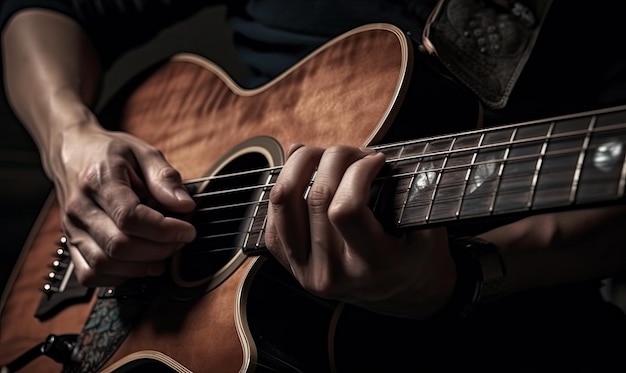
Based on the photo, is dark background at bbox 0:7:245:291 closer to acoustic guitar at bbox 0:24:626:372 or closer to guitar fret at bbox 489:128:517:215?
acoustic guitar at bbox 0:24:626:372

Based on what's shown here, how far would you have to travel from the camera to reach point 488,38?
93 centimetres

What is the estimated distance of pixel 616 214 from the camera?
0.84m

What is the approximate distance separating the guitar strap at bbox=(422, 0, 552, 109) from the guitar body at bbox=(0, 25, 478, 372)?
0.31ft

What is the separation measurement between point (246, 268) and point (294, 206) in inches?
5.7

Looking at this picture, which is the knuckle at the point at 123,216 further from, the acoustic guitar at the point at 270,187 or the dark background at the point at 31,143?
the dark background at the point at 31,143

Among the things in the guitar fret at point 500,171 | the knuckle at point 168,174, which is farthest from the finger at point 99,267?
the guitar fret at point 500,171

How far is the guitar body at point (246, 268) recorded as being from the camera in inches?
30.8

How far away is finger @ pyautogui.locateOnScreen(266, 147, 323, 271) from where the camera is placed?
0.67 m

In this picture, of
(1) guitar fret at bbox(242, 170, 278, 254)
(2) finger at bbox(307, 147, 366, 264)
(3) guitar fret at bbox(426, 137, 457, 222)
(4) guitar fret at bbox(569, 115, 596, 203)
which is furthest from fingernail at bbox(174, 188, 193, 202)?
(4) guitar fret at bbox(569, 115, 596, 203)

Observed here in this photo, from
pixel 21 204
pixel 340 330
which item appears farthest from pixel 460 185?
pixel 21 204

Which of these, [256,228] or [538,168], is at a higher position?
[538,168]

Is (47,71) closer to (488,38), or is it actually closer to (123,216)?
(123,216)

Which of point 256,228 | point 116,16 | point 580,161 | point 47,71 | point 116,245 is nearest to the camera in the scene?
point 580,161

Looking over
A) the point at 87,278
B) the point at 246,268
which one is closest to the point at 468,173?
the point at 246,268
